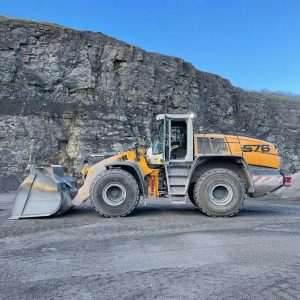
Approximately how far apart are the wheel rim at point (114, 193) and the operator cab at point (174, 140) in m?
1.13

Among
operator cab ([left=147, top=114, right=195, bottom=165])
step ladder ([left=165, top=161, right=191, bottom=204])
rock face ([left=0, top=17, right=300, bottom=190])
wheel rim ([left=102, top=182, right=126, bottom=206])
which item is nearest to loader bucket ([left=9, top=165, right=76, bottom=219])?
wheel rim ([left=102, top=182, right=126, bottom=206])

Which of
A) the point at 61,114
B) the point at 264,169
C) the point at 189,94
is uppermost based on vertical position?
the point at 189,94

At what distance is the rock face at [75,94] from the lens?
85.9ft

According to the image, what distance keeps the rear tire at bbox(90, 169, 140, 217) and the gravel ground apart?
438 mm

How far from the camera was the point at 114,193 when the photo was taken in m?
9.16

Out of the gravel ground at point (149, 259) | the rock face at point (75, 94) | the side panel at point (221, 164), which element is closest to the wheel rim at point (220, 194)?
the side panel at point (221, 164)

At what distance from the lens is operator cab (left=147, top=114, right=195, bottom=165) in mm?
9583

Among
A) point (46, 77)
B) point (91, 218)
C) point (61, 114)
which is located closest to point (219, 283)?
point (91, 218)

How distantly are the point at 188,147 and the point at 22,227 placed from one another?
4.16 meters

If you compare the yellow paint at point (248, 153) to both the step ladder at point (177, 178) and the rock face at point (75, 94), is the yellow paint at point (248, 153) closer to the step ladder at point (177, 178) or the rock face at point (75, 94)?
the step ladder at point (177, 178)

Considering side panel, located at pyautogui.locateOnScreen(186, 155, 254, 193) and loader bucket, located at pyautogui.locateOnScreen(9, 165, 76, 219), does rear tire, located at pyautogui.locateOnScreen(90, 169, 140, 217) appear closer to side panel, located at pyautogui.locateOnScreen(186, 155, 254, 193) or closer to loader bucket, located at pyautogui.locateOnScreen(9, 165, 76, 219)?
loader bucket, located at pyautogui.locateOnScreen(9, 165, 76, 219)

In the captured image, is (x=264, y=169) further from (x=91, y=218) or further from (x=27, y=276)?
(x=27, y=276)

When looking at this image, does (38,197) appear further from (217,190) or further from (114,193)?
(217,190)

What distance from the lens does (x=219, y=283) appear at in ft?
13.3
